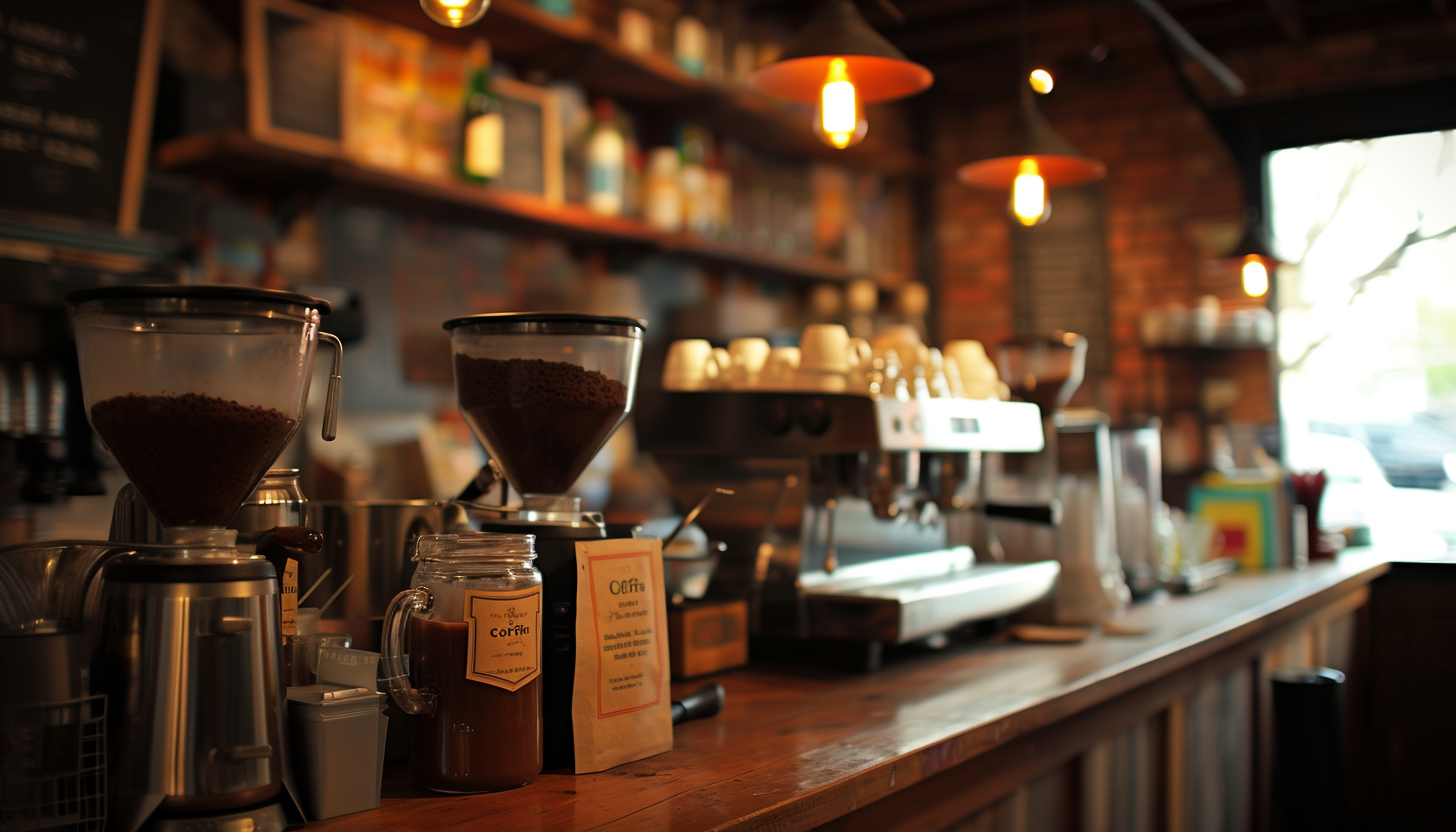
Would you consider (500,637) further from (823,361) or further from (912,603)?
(823,361)

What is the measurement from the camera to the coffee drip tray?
1.54 m

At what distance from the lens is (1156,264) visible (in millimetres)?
4906

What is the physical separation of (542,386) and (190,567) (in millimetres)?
355

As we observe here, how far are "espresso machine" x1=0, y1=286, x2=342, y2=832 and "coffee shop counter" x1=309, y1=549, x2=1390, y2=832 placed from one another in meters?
0.11

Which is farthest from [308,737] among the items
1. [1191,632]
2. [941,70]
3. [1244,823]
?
[941,70]

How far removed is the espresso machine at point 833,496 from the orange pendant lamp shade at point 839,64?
0.48m

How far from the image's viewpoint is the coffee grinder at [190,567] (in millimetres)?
792

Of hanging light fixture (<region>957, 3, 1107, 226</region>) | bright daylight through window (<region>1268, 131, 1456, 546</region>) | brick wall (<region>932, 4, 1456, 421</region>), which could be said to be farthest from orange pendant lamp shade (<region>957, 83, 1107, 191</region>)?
bright daylight through window (<region>1268, 131, 1456, 546</region>)

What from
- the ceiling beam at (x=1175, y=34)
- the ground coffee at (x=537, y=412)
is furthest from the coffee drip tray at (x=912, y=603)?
the ceiling beam at (x=1175, y=34)

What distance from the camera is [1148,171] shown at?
4934 millimetres

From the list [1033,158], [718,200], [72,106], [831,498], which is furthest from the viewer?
[718,200]

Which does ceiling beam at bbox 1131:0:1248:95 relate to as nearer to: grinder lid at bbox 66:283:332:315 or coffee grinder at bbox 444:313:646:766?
coffee grinder at bbox 444:313:646:766

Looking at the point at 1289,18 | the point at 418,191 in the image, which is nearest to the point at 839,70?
the point at 418,191

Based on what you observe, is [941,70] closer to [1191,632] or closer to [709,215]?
[709,215]
